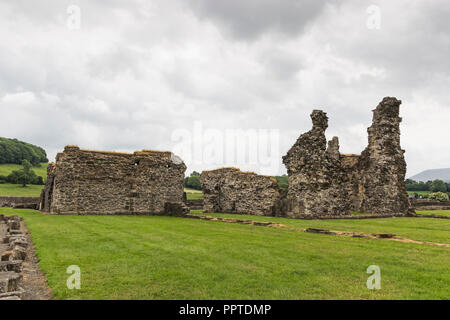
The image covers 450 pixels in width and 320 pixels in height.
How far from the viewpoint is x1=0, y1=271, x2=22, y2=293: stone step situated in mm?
5145

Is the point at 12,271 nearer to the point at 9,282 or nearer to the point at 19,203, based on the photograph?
the point at 9,282

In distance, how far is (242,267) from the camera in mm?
6516

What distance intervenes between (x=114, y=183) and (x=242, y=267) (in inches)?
728

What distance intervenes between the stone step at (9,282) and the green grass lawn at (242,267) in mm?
555

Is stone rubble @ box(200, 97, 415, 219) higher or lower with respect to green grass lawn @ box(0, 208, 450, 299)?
higher

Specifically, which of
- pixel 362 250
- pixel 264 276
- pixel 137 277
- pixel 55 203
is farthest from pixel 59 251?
pixel 55 203

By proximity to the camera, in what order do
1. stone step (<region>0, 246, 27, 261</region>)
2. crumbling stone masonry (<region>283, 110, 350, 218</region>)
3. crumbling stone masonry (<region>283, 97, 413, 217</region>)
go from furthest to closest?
1. crumbling stone masonry (<region>283, 97, 413, 217</region>)
2. crumbling stone masonry (<region>283, 110, 350, 218</region>)
3. stone step (<region>0, 246, 27, 261</region>)

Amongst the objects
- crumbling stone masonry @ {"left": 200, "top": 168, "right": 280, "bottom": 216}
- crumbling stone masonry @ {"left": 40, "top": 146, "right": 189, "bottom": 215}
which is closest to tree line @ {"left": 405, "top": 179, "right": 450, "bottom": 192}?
crumbling stone masonry @ {"left": 200, "top": 168, "right": 280, "bottom": 216}

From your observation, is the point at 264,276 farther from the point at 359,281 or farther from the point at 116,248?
the point at 116,248

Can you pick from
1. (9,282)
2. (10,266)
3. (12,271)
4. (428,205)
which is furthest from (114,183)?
(428,205)

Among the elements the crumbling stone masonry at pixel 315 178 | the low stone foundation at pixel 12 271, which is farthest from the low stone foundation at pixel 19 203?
the crumbling stone masonry at pixel 315 178

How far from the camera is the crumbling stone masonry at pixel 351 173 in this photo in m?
20.4

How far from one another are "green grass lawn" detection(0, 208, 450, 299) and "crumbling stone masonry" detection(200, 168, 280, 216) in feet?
43.6

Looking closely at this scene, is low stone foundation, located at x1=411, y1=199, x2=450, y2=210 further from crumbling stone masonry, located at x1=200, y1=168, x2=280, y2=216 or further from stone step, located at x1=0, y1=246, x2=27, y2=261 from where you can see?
stone step, located at x1=0, y1=246, x2=27, y2=261
